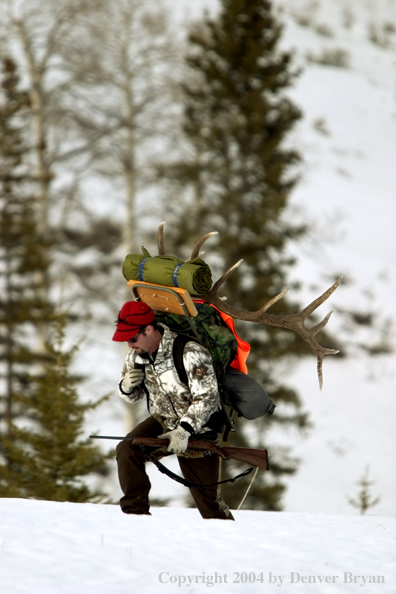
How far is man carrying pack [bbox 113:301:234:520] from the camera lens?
13.7ft

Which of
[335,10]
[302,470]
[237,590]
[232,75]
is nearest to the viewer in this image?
[237,590]

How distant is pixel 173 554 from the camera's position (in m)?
3.46

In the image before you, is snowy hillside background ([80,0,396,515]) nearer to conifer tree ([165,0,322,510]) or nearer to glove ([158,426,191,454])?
→ conifer tree ([165,0,322,510])

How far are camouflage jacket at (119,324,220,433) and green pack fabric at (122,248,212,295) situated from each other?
355 millimetres

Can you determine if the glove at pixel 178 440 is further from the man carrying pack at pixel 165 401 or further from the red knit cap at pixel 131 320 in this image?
the red knit cap at pixel 131 320

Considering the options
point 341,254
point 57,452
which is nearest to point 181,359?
point 57,452

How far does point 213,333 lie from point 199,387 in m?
0.41

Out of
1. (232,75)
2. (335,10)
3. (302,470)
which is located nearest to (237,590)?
(232,75)

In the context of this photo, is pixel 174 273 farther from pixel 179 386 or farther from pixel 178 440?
pixel 178 440

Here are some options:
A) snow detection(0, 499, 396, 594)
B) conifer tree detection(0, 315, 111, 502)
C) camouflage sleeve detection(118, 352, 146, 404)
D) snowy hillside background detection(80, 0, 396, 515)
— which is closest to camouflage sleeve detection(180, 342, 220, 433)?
camouflage sleeve detection(118, 352, 146, 404)

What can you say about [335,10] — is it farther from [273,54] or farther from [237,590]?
[237,590]

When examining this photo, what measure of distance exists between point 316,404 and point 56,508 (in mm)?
16355

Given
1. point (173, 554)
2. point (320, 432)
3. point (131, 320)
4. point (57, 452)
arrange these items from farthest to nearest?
point (320, 432) < point (57, 452) < point (131, 320) < point (173, 554)

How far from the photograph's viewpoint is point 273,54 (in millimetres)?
13781
